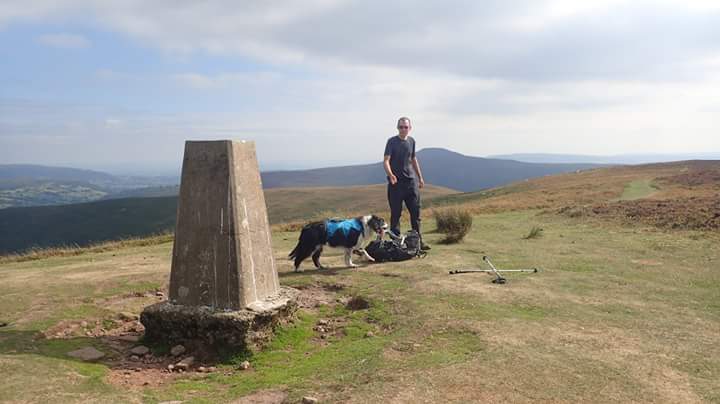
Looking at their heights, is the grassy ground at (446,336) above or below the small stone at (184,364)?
above

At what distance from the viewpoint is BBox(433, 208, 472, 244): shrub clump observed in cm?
1263

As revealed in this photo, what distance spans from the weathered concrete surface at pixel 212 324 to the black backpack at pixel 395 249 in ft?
13.2

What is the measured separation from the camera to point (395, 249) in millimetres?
10336

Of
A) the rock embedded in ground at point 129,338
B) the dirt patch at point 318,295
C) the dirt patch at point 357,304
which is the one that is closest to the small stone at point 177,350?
the rock embedded in ground at point 129,338

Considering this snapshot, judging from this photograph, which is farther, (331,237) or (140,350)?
(331,237)

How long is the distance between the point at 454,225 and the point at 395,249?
3.98m

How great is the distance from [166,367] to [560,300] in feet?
17.5

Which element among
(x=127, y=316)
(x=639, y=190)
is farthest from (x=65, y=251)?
(x=639, y=190)

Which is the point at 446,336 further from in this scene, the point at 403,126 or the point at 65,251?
the point at 65,251

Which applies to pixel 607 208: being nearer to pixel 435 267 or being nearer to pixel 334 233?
pixel 435 267

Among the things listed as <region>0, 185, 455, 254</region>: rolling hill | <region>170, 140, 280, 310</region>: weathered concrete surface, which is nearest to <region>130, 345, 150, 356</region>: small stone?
<region>170, 140, 280, 310</region>: weathered concrete surface

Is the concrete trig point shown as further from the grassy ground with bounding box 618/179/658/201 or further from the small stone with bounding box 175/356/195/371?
the grassy ground with bounding box 618/179/658/201

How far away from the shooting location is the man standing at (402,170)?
408 inches

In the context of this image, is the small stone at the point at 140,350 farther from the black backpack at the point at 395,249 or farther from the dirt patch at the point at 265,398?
the black backpack at the point at 395,249
